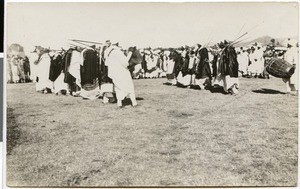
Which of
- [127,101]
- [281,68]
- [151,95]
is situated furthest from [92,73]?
[281,68]

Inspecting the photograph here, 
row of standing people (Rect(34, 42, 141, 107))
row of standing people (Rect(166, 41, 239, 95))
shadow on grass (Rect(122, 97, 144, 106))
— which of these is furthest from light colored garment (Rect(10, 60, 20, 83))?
row of standing people (Rect(166, 41, 239, 95))

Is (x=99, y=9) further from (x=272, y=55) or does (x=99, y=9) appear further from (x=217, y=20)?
(x=272, y=55)

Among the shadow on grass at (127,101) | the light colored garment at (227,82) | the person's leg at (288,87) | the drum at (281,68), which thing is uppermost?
the drum at (281,68)

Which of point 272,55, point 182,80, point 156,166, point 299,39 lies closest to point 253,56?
point 272,55

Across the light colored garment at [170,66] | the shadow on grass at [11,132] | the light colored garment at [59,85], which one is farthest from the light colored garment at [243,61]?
the shadow on grass at [11,132]

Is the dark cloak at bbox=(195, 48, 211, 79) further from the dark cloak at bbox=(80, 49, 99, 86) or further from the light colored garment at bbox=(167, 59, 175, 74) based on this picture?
the dark cloak at bbox=(80, 49, 99, 86)

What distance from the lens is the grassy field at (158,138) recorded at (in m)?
2.57

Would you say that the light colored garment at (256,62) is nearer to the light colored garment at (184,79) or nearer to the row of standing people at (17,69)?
the light colored garment at (184,79)

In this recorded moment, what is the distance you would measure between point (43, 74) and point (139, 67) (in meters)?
0.72

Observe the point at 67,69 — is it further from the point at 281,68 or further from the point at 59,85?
the point at 281,68

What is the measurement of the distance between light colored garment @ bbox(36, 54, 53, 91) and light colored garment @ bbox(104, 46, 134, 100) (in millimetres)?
438

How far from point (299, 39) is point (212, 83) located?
0.69 meters

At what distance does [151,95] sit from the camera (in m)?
2.63

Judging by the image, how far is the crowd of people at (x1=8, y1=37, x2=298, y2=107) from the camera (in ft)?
8.54
